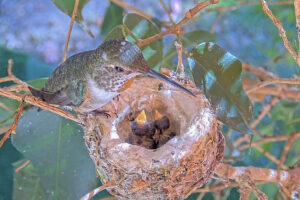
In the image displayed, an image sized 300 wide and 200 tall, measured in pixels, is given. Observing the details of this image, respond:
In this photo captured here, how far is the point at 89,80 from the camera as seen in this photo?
1.23 m

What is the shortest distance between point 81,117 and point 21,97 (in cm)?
24

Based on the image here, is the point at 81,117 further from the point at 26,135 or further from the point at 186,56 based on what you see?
the point at 186,56

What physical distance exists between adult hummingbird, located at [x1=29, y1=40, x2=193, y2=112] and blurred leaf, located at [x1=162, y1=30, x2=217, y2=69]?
373mm

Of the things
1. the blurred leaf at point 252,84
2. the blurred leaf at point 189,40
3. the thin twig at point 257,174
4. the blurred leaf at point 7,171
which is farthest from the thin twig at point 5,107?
the blurred leaf at point 252,84

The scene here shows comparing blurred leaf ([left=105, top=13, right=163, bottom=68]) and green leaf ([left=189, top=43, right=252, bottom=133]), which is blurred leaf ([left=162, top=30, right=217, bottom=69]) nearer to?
blurred leaf ([left=105, top=13, right=163, bottom=68])

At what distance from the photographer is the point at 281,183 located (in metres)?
1.40

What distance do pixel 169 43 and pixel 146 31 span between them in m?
0.48

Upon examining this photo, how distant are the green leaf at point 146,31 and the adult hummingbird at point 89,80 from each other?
10.9 inches

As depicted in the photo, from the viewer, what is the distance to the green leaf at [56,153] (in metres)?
1.33

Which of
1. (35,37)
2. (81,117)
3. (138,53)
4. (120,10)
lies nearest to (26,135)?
(81,117)

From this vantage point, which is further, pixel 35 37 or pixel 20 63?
pixel 35 37

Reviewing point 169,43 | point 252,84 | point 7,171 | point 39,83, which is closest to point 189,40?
point 169,43

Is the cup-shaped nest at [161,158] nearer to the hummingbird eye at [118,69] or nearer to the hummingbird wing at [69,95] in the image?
the hummingbird wing at [69,95]

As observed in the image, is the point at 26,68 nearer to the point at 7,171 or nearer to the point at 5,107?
the point at 5,107
